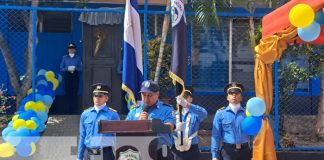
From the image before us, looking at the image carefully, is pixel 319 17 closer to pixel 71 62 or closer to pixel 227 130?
pixel 227 130

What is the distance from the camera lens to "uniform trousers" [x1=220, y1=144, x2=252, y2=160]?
19.8ft

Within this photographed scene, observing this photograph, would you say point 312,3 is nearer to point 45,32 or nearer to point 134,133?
point 134,133

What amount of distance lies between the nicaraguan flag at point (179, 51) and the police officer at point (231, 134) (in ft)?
2.77

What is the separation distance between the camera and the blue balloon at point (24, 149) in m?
7.30

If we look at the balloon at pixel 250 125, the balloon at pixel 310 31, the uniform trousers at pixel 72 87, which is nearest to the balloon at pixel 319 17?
the balloon at pixel 310 31

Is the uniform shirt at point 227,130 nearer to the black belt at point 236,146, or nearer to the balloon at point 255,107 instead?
the black belt at point 236,146

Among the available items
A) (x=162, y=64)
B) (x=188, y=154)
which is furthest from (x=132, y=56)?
(x=162, y=64)

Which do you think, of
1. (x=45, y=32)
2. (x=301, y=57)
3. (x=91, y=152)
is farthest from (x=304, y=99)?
(x=91, y=152)

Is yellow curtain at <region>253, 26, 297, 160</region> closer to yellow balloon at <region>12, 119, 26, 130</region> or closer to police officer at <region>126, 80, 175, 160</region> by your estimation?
police officer at <region>126, 80, 175, 160</region>

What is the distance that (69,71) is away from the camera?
11352 mm

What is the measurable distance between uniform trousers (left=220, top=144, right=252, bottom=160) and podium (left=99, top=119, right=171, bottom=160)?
2054mm

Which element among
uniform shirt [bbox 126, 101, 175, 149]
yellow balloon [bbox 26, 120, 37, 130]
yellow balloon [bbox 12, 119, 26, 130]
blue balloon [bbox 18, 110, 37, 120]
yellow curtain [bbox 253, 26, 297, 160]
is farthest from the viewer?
blue balloon [bbox 18, 110, 37, 120]

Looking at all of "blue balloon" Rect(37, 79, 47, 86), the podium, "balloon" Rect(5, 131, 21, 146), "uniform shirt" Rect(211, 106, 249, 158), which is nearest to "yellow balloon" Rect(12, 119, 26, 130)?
"balloon" Rect(5, 131, 21, 146)

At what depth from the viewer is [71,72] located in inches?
447
